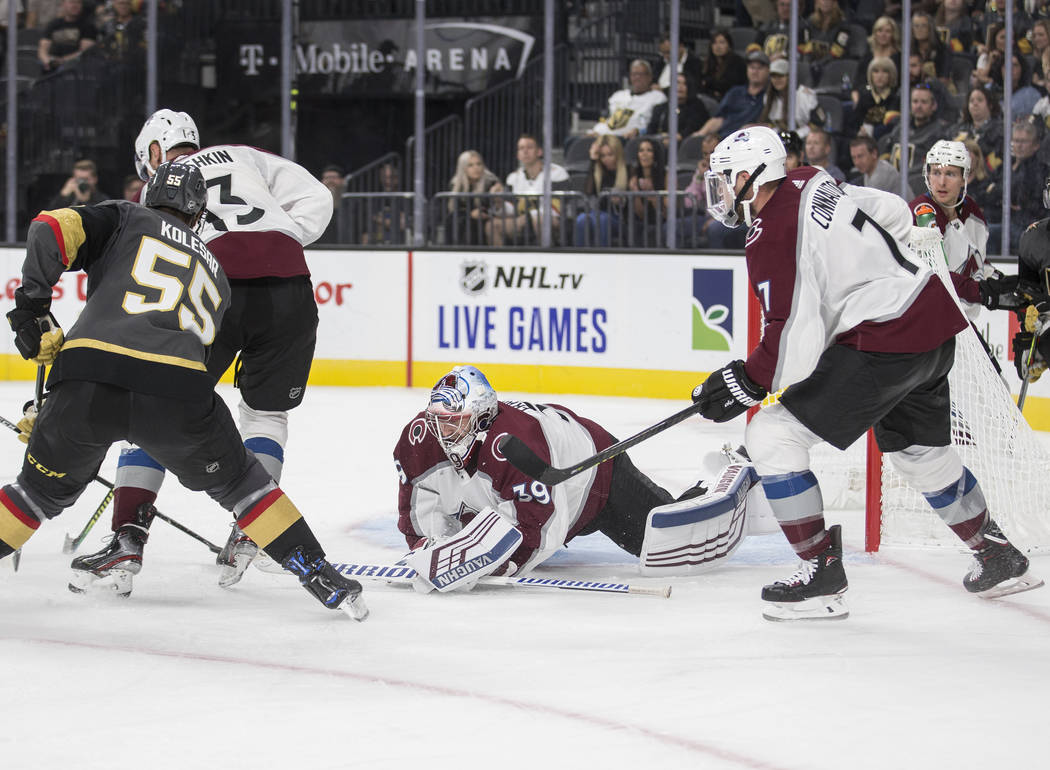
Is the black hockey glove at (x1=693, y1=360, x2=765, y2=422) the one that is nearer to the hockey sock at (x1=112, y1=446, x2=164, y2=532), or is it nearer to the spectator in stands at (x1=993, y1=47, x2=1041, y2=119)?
the hockey sock at (x1=112, y1=446, x2=164, y2=532)

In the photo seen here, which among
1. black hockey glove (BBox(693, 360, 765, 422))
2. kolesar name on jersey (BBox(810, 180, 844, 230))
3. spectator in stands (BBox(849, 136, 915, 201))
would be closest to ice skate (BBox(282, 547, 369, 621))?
black hockey glove (BBox(693, 360, 765, 422))

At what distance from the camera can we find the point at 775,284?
296cm

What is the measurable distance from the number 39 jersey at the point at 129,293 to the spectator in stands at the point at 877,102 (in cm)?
547

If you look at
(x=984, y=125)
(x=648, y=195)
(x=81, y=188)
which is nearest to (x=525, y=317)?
(x=648, y=195)

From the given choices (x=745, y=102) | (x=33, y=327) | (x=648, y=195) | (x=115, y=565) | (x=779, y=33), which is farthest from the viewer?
(x=779, y=33)

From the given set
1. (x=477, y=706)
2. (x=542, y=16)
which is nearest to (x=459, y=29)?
(x=542, y=16)

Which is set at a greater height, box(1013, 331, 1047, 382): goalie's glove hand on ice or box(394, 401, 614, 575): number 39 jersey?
box(1013, 331, 1047, 382): goalie's glove hand on ice

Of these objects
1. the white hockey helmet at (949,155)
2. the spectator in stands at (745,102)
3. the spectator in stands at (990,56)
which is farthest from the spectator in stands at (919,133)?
the white hockey helmet at (949,155)

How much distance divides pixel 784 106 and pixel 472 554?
17.1ft

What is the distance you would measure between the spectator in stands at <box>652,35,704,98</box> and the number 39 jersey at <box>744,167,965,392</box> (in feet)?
17.8

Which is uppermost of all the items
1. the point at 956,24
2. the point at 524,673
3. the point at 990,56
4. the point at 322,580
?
the point at 956,24

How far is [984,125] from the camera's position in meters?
7.02

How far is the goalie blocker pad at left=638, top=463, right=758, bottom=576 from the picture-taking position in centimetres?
343

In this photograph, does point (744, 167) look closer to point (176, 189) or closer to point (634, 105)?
point (176, 189)
